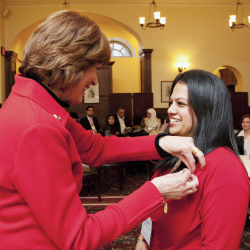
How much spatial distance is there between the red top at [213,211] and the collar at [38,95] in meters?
0.66

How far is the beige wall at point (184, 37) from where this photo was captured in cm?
1061

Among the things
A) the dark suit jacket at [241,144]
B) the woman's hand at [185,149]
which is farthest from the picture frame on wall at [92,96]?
the woman's hand at [185,149]

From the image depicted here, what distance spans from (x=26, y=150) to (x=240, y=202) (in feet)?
2.73

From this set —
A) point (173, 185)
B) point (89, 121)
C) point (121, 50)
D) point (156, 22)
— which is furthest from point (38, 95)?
point (121, 50)

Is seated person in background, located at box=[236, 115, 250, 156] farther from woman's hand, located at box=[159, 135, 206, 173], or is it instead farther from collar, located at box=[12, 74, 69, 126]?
collar, located at box=[12, 74, 69, 126]

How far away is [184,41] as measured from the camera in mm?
10977

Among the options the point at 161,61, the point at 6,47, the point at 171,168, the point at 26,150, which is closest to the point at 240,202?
the point at 171,168

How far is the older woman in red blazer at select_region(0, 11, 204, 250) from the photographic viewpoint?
0.84 meters

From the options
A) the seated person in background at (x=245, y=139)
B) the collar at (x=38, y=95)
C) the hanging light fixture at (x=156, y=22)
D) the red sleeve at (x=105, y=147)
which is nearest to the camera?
the collar at (x=38, y=95)

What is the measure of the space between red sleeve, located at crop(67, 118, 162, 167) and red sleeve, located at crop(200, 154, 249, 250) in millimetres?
415

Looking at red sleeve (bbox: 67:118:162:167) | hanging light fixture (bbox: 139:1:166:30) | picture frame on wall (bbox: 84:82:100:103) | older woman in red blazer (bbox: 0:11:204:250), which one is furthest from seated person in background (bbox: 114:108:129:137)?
older woman in red blazer (bbox: 0:11:204:250)

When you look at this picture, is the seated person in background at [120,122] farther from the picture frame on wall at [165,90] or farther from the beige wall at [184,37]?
the picture frame on wall at [165,90]

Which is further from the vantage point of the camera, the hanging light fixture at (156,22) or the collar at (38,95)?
the hanging light fixture at (156,22)

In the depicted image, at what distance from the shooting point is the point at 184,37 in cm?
1097
